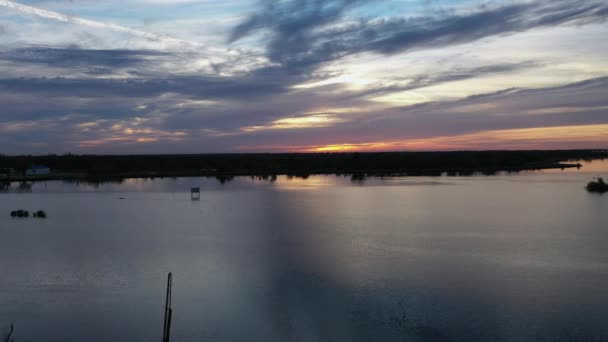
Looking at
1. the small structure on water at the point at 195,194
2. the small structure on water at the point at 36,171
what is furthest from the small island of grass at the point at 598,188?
the small structure on water at the point at 36,171

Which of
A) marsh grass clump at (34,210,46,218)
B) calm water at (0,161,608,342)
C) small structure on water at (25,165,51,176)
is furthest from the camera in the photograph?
small structure on water at (25,165,51,176)

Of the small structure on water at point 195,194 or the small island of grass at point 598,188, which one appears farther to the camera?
the small island of grass at point 598,188

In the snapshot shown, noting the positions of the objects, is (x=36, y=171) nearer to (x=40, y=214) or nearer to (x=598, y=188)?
(x=40, y=214)

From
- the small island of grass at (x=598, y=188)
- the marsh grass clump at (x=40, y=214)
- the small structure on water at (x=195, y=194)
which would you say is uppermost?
the small island of grass at (x=598, y=188)

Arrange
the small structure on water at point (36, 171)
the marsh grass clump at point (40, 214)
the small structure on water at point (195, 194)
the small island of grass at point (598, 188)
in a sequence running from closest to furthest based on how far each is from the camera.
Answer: the marsh grass clump at point (40, 214), the small structure on water at point (195, 194), the small island of grass at point (598, 188), the small structure on water at point (36, 171)

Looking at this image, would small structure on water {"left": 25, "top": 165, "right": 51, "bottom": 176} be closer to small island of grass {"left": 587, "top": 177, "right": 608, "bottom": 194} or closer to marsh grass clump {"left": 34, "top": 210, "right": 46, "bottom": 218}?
marsh grass clump {"left": 34, "top": 210, "right": 46, "bottom": 218}

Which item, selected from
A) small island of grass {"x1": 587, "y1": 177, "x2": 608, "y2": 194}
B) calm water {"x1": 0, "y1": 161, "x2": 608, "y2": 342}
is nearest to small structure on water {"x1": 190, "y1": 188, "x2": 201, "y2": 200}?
calm water {"x1": 0, "y1": 161, "x2": 608, "y2": 342}

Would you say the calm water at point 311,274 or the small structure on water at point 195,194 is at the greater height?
the small structure on water at point 195,194


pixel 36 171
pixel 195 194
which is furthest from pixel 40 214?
pixel 36 171

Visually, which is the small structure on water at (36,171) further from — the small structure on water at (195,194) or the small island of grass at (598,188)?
the small island of grass at (598,188)

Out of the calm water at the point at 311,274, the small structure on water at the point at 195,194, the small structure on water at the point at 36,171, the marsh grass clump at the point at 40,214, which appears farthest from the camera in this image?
the small structure on water at the point at 36,171
